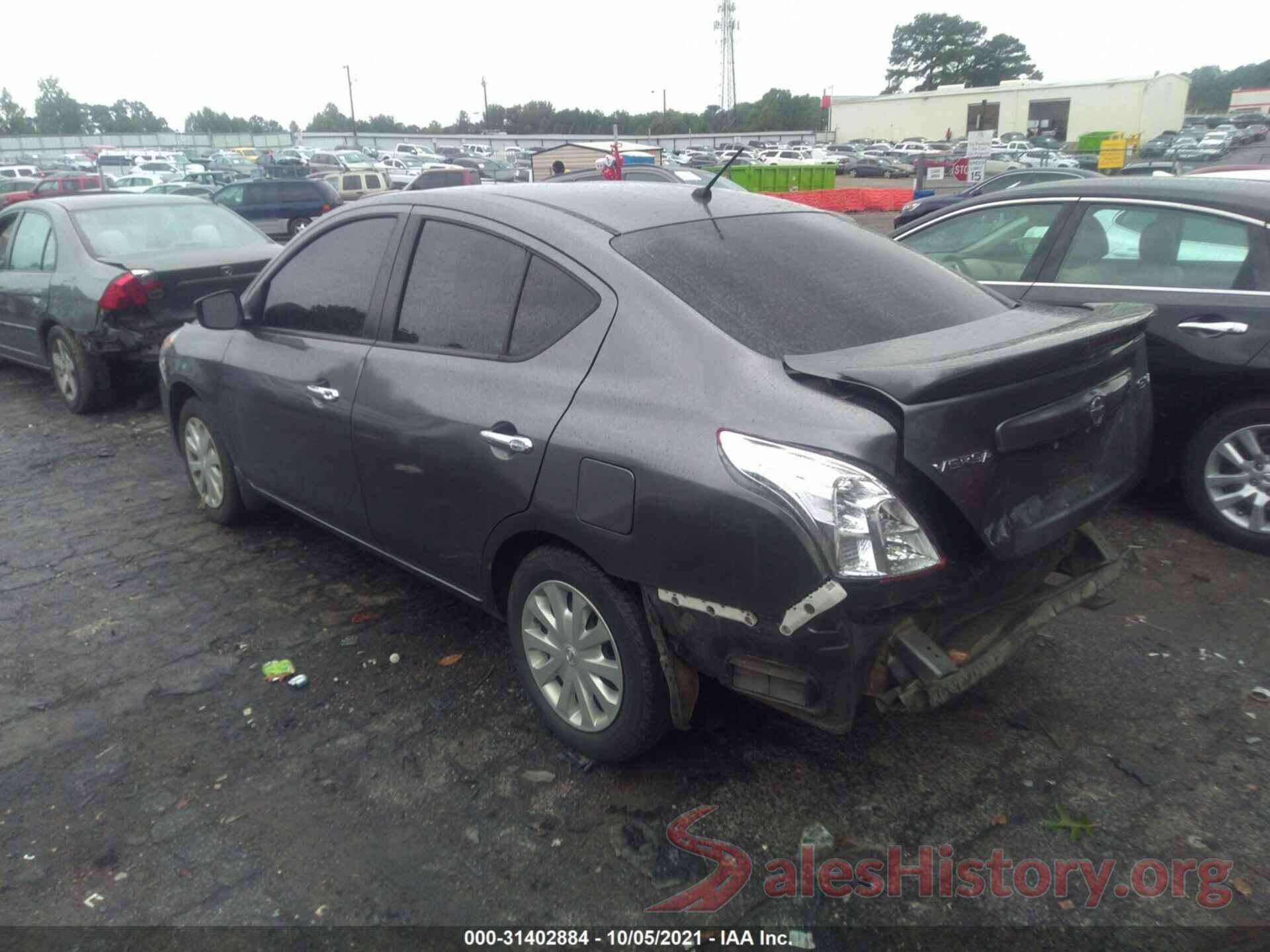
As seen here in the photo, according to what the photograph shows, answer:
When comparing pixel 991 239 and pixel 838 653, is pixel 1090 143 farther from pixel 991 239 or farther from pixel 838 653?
pixel 838 653

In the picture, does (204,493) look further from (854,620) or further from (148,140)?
(148,140)

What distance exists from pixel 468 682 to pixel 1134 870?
2.28 m

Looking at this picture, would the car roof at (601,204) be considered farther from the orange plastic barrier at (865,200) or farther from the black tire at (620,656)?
the orange plastic barrier at (865,200)

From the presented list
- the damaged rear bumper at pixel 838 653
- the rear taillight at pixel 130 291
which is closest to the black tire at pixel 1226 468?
the damaged rear bumper at pixel 838 653

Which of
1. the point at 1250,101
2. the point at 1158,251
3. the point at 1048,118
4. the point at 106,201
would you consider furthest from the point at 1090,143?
the point at 1250,101

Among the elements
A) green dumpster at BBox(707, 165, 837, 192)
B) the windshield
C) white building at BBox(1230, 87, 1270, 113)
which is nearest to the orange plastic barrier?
green dumpster at BBox(707, 165, 837, 192)

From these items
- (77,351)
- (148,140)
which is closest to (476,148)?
(148,140)

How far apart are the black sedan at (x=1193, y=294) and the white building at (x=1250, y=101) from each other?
3872 inches

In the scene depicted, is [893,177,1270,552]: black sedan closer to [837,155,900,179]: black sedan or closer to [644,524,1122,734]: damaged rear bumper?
[644,524,1122,734]: damaged rear bumper

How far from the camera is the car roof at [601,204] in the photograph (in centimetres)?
325

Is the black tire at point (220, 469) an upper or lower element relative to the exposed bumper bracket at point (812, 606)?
lower

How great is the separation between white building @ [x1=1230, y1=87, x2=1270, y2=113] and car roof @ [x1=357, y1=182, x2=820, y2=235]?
3962 inches

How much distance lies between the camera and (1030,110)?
71.9 meters

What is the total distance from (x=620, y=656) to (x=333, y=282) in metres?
2.16
